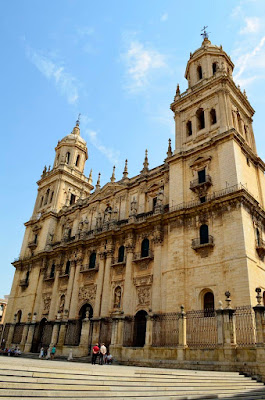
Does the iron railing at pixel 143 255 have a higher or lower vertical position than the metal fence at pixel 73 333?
higher

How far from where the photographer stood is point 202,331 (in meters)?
17.2

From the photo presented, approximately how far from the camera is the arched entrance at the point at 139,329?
20.8 metres

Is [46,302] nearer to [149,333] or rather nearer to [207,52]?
[149,333]

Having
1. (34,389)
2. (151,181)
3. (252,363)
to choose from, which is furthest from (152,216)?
(34,389)

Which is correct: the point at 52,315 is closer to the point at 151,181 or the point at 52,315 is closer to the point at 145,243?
the point at 145,243

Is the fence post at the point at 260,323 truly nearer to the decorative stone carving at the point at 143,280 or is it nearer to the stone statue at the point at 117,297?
the decorative stone carving at the point at 143,280

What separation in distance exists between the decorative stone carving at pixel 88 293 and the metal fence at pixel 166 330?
722cm

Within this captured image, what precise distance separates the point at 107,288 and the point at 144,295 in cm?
356

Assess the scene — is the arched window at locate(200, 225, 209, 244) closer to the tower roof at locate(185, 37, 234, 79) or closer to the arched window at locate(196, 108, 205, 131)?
the arched window at locate(196, 108, 205, 131)

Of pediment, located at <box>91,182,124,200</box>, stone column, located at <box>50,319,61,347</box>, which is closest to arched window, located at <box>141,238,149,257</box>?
pediment, located at <box>91,182,124,200</box>

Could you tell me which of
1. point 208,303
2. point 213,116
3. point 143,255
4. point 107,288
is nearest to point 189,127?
point 213,116

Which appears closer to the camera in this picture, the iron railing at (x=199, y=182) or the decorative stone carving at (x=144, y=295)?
A: the iron railing at (x=199, y=182)

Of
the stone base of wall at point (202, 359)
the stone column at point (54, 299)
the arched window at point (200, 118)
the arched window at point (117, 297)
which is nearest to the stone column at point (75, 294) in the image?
the stone column at point (54, 299)

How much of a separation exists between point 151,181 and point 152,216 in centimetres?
457
